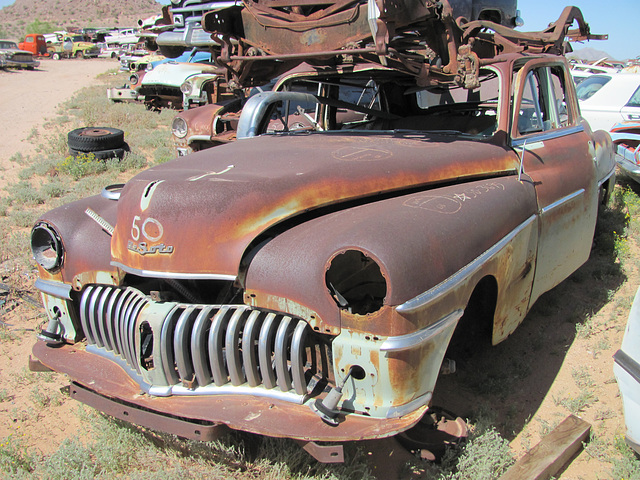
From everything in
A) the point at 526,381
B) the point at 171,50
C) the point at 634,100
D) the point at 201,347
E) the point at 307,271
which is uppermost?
the point at 171,50

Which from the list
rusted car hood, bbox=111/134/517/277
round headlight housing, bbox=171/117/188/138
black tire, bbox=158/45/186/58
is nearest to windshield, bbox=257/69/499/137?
rusted car hood, bbox=111/134/517/277

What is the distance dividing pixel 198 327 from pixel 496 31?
2821 mm

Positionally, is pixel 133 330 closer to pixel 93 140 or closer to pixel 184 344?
pixel 184 344

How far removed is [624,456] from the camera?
103 inches

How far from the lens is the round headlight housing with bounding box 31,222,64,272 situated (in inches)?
114

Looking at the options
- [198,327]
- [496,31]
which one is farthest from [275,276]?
[496,31]

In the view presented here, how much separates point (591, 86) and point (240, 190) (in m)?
8.35

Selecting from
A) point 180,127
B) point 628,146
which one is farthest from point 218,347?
point 628,146

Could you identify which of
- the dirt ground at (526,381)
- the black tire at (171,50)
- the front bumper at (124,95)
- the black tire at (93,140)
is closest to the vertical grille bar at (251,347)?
the dirt ground at (526,381)

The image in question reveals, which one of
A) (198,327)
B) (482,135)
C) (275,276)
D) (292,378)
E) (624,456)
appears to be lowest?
(624,456)

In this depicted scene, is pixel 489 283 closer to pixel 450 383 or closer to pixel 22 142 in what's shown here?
pixel 450 383

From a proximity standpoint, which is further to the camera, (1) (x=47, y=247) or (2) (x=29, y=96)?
(2) (x=29, y=96)

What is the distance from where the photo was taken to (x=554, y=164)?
3.50m

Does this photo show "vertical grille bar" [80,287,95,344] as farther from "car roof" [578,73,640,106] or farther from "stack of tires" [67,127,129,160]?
"car roof" [578,73,640,106]
